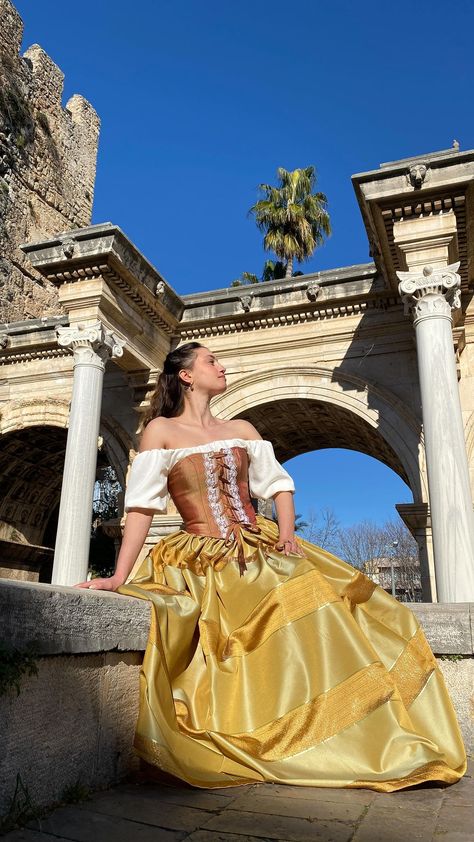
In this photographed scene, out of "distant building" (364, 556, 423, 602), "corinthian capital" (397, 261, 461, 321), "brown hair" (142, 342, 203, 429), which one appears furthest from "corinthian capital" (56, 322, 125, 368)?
"distant building" (364, 556, 423, 602)

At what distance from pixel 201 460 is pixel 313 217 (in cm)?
1955

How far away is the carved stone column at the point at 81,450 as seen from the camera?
28.0 feet

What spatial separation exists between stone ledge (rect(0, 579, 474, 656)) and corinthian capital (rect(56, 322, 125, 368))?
739cm

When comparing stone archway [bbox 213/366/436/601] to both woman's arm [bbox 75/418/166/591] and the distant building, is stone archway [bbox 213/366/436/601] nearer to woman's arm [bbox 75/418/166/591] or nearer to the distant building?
woman's arm [bbox 75/418/166/591]

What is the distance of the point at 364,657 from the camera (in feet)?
7.02

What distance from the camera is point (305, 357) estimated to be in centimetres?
1072

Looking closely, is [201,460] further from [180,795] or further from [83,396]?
[83,396]

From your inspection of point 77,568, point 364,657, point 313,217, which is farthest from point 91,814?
point 313,217

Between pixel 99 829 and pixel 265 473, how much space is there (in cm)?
186

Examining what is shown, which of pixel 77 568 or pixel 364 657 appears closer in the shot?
pixel 364 657

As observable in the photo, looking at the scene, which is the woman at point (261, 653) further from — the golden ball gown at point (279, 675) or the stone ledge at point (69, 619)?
the stone ledge at point (69, 619)

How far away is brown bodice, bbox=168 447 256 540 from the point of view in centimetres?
299

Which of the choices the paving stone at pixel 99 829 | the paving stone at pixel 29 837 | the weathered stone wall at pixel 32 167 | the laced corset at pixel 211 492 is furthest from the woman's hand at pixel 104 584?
the weathered stone wall at pixel 32 167

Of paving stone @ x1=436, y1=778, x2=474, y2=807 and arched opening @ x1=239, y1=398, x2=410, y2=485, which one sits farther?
arched opening @ x1=239, y1=398, x2=410, y2=485
